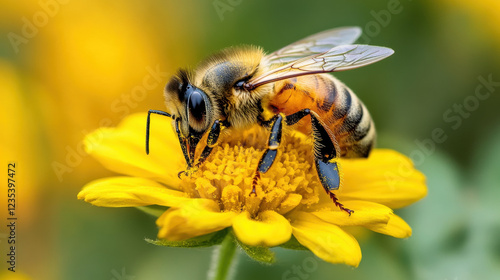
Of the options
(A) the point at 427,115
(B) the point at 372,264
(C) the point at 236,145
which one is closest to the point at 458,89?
(A) the point at 427,115

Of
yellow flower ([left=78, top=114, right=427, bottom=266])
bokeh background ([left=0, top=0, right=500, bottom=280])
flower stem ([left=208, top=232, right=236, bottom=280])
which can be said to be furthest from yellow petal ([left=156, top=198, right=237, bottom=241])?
bokeh background ([left=0, top=0, right=500, bottom=280])

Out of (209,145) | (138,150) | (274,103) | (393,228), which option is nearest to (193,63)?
(138,150)

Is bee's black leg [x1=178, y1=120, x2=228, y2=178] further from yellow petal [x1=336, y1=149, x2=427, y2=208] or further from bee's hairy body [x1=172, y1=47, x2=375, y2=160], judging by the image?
yellow petal [x1=336, y1=149, x2=427, y2=208]

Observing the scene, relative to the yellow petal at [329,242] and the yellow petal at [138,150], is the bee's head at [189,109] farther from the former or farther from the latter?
the yellow petal at [329,242]

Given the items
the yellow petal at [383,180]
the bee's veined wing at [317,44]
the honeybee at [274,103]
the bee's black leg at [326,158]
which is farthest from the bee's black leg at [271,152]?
the bee's veined wing at [317,44]

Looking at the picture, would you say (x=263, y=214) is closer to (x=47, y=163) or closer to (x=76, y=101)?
(x=47, y=163)

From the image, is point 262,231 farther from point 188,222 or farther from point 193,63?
point 193,63
